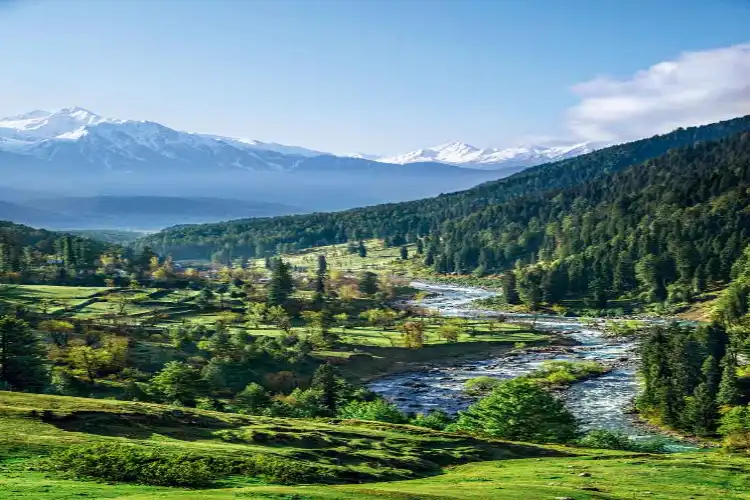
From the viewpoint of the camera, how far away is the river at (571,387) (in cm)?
11519

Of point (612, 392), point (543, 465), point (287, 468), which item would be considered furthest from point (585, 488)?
point (612, 392)

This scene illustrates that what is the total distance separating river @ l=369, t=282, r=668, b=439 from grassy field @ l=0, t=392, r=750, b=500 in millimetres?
Answer: 47136

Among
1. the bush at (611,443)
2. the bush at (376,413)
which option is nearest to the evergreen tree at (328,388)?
the bush at (376,413)

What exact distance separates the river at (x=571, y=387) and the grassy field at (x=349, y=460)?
4714cm

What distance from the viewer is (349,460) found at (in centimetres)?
5412

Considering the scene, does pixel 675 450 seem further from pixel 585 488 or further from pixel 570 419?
pixel 585 488

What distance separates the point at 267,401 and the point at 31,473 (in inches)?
2480

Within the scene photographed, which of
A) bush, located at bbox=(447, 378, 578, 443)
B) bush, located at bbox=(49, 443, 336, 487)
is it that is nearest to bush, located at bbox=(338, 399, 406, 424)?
bush, located at bbox=(447, 378, 578, 443)

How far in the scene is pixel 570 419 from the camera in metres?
87.4

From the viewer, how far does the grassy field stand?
1475 inches

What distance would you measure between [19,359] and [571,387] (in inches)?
4014

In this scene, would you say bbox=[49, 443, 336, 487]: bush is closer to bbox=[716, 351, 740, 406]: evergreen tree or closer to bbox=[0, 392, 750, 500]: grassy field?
bbox=[0, 392, 750, 500]: grassy field

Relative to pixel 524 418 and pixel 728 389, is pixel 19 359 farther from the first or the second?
pixel 728 389

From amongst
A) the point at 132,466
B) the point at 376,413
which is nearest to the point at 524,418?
the point at 376,413
